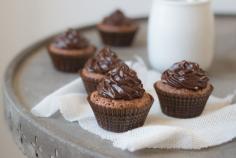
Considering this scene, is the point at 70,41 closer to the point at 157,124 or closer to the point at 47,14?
the point at 157,124

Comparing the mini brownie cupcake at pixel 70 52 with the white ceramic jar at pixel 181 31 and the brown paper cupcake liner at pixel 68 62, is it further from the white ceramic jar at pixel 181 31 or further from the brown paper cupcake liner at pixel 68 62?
the white ceramic jar at pixel 181 31

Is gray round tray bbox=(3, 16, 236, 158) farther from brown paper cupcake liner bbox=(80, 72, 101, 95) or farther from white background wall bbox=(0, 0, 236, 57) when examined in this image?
white background wall bbox=(0, 0, 236, 57)

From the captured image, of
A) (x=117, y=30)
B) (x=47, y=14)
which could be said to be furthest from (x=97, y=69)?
(x=47, y=14)

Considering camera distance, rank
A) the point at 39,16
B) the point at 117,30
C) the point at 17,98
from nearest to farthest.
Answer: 1. the point at 17,98
2. the point at 117,30
3. the point at 39,16

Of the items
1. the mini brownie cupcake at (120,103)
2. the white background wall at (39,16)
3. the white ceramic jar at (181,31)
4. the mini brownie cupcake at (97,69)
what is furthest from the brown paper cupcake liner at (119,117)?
the white background wall at (39,16)

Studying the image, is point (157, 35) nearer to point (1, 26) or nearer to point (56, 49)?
Result: point (56, 49)

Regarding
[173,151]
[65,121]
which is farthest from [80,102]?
[173,151]
